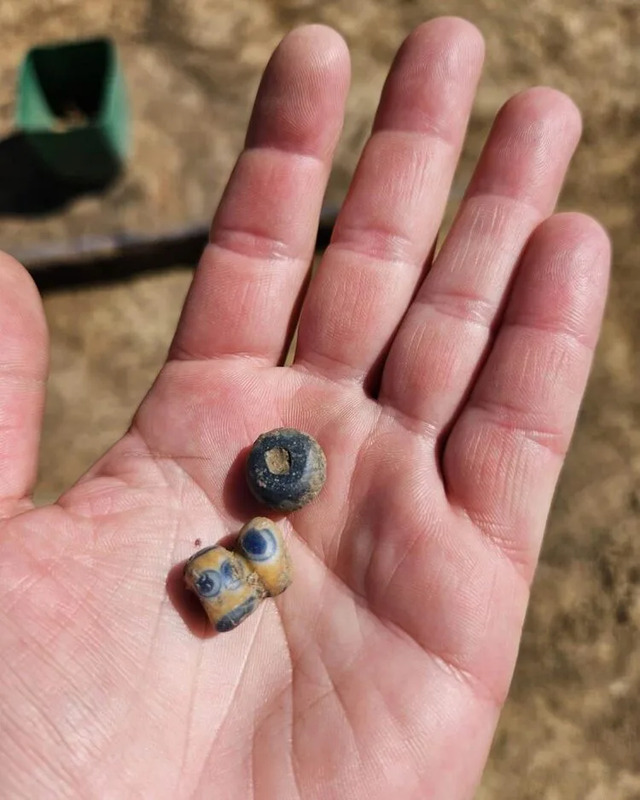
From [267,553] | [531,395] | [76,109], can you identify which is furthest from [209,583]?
[76,109]

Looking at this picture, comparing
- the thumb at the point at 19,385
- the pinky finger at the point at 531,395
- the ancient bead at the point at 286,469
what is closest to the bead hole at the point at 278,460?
the ancient bead at the point at 286,469

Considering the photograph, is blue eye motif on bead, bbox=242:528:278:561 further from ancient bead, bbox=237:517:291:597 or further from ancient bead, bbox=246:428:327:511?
ancient bead, bbox=246:428:327:511

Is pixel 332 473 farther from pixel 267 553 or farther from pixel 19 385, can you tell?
pixel 19 385

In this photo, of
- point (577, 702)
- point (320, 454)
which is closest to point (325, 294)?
point (320, 454)

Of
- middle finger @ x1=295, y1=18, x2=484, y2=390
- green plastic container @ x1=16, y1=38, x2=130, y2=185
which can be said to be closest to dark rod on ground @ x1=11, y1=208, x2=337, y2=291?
green plastic container @ x1=16, y1=38, x2=130, y2=185

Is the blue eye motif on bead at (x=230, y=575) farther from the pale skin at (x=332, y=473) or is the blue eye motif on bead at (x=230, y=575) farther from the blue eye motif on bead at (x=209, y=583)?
the pale skin at (x=332, y=473)

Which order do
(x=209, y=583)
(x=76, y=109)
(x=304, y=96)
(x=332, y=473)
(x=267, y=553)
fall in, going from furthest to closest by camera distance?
(x=76, y=109) < (x=304, y=96) < (x=332, y=473) < (x=267, y=553) < (x=209, y=583)
